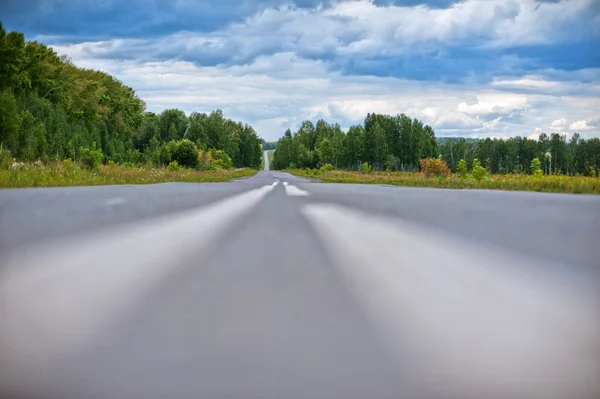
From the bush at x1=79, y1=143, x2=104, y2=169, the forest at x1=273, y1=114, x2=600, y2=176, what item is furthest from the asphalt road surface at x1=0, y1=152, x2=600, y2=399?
the forest at x1=273, y1=114, x2=600, y2=176

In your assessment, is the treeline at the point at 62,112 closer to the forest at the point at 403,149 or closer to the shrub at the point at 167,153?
the shrub at the point at 167,153

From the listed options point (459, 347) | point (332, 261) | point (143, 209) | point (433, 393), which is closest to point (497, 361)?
point (459, 347)

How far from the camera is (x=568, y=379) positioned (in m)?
3.65

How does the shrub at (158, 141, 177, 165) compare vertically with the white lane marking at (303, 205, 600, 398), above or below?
above

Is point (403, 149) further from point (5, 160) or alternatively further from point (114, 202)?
point (114, 202)

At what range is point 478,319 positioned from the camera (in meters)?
5.04

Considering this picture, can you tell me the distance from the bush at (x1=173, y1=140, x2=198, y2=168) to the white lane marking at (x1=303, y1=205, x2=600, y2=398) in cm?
5865

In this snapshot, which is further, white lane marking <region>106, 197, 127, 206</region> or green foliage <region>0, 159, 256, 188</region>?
green foliage <region>0, 159, 256, 188</region>

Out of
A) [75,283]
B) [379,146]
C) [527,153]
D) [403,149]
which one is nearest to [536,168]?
[75,283]

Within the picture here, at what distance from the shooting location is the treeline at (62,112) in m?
43.8

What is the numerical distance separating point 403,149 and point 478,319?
480ft

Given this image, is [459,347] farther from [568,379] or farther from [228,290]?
[228,290]

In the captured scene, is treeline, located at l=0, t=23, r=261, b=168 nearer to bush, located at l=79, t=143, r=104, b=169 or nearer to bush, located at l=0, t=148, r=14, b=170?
bush, located at l=79, t=143, r=104, b=169

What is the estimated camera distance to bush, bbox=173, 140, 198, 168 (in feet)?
218
